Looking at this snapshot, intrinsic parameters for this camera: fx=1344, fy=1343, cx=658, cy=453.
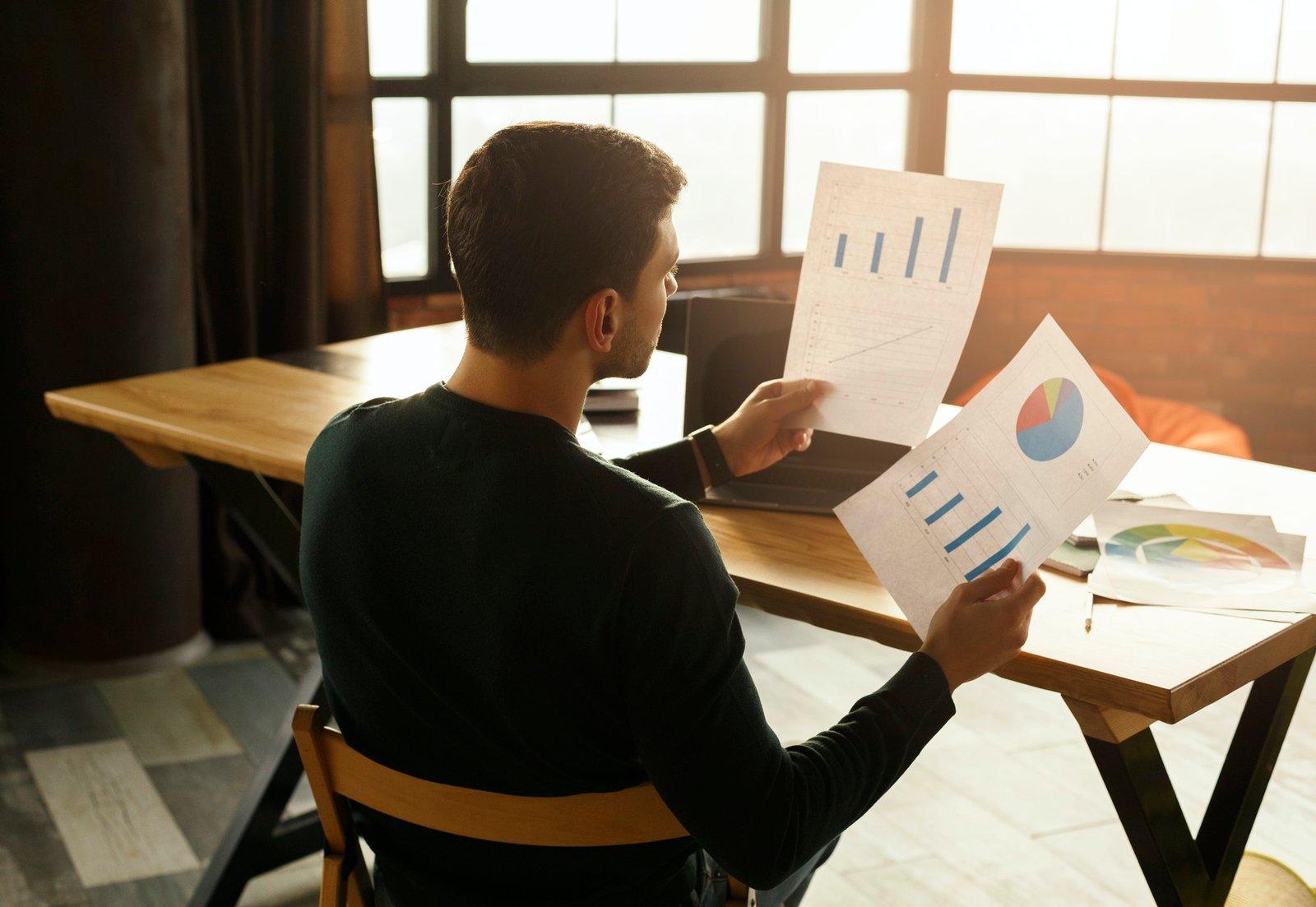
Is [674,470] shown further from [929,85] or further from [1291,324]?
[1291,324]

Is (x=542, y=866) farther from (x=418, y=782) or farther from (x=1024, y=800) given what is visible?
(x=1024, y=800)

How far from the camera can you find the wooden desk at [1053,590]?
1.25 metres

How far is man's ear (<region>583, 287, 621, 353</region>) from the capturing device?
1081 mm

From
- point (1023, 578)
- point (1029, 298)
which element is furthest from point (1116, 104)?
point (1023, 578)

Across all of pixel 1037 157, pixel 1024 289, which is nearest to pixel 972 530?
pixel 1024 289

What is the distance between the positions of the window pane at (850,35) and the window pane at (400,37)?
122 centimetres

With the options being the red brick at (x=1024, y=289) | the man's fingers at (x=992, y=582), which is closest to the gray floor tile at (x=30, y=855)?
the man's fingers at (x=992, y=582)

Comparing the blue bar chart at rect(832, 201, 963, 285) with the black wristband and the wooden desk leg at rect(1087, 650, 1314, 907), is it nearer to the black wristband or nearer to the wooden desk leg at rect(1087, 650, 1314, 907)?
the black wristband

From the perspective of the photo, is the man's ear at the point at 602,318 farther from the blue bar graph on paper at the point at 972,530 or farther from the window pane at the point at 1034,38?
the window pane at the point at 1034,38

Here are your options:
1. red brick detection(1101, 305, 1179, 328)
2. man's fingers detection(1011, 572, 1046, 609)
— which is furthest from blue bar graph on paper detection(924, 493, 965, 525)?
red brick detection(1101, 305, 1179, 328)

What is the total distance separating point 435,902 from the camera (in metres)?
1.18

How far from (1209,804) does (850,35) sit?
130 inches

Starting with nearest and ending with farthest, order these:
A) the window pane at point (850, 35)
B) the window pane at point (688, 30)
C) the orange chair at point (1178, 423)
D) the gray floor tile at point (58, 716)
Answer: the gray floor tile at point (58, 716) < the orange chair at point (1178, 423) < the window pane at point (688, 30) < the window pane at point (850, 35)

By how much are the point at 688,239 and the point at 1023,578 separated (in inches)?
126
